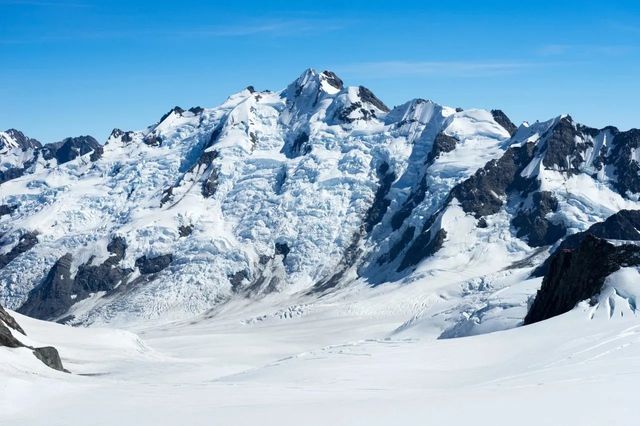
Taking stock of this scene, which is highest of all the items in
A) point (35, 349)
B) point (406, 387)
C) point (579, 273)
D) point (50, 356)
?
point (579, 273)

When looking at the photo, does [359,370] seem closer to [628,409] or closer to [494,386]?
[494,386]

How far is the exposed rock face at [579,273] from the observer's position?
55.9 meters

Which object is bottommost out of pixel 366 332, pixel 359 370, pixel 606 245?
pixel 366 332

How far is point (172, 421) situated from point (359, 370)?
15036 mm

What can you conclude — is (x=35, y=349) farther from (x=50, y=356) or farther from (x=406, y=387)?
(x=406, y=387)

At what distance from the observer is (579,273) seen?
6109 cm

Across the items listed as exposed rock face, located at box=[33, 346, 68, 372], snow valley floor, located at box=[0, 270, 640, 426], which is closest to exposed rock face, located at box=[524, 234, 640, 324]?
snow valley floor, located at box=[0, 270, 640, 426]

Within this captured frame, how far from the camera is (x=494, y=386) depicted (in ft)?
96.1

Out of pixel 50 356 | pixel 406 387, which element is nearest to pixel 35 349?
pixel 50 356

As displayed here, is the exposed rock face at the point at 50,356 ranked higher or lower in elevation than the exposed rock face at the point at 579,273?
lower

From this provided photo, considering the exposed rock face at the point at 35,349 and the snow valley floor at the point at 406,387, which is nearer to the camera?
the snow valley floor at the point at 406,387

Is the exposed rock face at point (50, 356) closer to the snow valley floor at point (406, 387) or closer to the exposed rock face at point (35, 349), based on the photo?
the exposed rock face at point (35, 349)

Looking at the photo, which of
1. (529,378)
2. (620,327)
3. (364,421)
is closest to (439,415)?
(364,421)

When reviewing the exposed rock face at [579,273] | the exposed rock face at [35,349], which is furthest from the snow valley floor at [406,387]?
the exposed rock face at [579,273]
